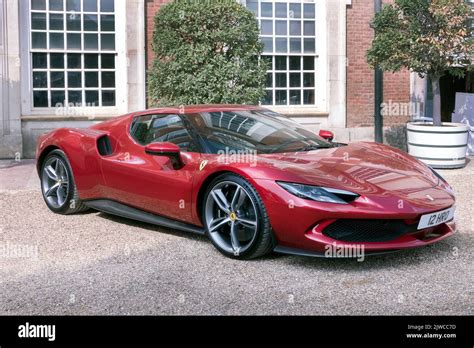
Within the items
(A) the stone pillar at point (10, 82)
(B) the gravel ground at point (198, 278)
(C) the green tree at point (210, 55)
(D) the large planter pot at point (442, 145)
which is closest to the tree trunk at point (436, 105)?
(D) the large planter pot at point (442, 145)

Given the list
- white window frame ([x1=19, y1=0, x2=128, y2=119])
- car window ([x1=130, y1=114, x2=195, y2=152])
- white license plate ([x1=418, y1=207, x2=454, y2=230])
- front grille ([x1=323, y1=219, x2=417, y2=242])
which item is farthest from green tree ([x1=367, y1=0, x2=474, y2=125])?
front grille ([x1=323, y1=219, x2=417, y2=242])

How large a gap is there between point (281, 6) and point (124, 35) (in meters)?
3.37

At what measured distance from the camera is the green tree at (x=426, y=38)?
11.4 m

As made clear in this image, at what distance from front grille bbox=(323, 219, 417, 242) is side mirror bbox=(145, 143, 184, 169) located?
58.2 inches

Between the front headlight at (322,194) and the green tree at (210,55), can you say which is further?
the green tree at (210,55)

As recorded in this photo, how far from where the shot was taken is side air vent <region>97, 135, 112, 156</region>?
658cm

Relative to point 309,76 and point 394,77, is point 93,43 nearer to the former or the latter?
point 309,76

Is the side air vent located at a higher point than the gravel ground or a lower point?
higher

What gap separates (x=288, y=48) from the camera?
47.3ft

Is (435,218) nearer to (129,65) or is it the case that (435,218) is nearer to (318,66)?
(129,65)

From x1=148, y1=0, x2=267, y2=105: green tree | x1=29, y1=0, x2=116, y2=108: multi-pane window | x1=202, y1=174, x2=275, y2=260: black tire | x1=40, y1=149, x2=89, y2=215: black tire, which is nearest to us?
x1=202, y1=174, x2=275, y2=260: black tire

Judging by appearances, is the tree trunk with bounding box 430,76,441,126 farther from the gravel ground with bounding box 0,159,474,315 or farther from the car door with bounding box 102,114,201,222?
the car door with bounding box 102,114,201,222

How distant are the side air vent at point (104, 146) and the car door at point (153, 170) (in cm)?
13

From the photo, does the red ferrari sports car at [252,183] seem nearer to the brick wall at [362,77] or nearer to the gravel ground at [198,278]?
the gravel ground at [198,278]
